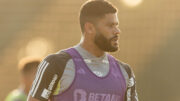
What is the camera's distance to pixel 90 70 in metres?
5.78

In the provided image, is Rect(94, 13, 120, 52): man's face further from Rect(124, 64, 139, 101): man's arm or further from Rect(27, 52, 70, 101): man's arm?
Rect(27, 52, 70, 101): man's arm

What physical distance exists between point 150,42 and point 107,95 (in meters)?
13.5

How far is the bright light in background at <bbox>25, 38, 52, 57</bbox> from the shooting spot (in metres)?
19.5

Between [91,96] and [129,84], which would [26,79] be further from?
[91,96]

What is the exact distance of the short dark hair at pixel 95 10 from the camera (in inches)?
231

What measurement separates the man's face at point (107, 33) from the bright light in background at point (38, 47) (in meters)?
13.5

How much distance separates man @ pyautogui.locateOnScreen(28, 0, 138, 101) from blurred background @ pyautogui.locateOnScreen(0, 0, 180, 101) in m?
12.2

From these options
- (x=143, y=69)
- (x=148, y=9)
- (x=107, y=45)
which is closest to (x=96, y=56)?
(x=107, y=45)

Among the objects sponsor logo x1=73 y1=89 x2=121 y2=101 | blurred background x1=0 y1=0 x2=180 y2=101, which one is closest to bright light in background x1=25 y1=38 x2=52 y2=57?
blurred background x1=0 y1=0 x2=180 y2=101

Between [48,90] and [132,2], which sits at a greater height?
[132,2]

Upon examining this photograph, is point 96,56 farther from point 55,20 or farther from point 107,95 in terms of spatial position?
point 55,20

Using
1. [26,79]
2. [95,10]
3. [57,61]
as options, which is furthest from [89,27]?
[26,79]

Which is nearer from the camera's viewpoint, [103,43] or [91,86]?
[91,86]

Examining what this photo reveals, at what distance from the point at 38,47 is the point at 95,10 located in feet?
47.4
